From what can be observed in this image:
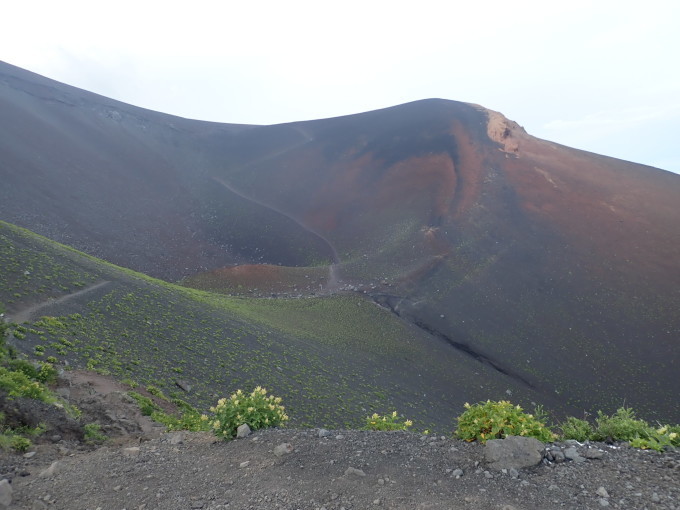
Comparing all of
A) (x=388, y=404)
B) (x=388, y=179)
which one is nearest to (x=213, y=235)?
(x=388, y=179)

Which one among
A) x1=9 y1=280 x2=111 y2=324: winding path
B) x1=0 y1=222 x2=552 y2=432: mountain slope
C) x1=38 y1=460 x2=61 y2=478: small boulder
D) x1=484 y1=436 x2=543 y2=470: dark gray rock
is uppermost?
x1=484 y1=436 x2=543 y2=470: dark gray rock

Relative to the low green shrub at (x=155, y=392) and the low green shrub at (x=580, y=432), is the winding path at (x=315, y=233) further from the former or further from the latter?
the low green shrub at (x=580, y=432)

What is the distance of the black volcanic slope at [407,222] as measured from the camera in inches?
1016

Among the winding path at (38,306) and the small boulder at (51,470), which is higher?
the small boulder at (51,470)

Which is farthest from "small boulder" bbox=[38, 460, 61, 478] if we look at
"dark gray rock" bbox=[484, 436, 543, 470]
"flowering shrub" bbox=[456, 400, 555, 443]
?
"dark gray rock" bbox=[484, 436, 543, 470]

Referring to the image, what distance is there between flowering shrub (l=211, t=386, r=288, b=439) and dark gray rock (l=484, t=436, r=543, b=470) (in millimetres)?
2803

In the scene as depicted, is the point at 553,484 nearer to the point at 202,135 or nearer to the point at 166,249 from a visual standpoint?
the point at 166,249

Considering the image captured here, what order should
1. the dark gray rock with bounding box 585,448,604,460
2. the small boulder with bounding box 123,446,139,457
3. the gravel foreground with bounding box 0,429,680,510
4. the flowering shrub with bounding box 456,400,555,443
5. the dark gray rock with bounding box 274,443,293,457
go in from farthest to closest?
1. the small boulder with bounding box 123,446,139,457
2. the dark gray rock with bounding box 274,443,293,457
3. the flowering shrub with bounding box 456,400,555,443
4. the dark gray rock with bounding box 585,448,604,460
5. the gravel foreground with bounding box 0,429,680,510

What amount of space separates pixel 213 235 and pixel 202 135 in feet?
76.7

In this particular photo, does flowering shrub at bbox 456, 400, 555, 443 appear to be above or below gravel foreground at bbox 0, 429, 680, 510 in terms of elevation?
above

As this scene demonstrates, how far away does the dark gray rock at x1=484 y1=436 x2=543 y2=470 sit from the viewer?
491 centimetres

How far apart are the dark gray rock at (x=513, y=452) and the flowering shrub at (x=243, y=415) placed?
110 inches

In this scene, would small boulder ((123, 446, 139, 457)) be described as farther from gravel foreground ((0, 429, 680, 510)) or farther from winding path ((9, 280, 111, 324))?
winding path ((9, 280, 111, 324))

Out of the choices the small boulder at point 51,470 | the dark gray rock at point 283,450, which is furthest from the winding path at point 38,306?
the dark gray rock at point 283,450
